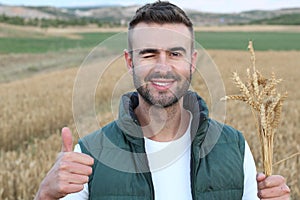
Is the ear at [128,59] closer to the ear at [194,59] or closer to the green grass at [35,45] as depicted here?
the ear at [194,59]

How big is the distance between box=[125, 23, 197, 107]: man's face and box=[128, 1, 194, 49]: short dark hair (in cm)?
3

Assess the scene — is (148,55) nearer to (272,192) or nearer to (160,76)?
(160,76)

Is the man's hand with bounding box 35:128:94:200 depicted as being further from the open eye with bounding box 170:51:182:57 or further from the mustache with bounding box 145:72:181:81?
the open eye with bounding box 170:51:182:57

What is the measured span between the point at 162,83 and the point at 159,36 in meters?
0.22

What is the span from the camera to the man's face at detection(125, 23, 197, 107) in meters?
2.43

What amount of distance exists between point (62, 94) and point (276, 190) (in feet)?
38.9

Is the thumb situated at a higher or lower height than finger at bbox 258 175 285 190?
higher

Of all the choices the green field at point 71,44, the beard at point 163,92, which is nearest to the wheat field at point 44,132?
the beard at point 163,92

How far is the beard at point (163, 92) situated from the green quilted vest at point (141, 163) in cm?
13

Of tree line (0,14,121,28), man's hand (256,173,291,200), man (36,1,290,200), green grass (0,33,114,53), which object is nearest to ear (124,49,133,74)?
man (36,1,290,200)

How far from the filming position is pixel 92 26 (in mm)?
113812

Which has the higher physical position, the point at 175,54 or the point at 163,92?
the point at 175,54

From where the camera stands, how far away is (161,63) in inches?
95.7

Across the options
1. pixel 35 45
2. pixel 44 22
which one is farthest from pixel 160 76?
pixel 44 22
